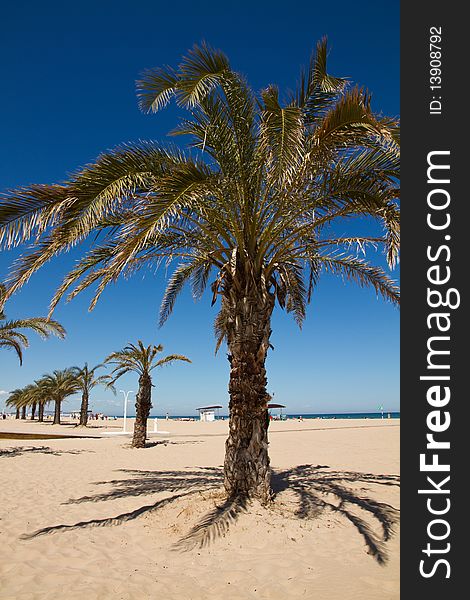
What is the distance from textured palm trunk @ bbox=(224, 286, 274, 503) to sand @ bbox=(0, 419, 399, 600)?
1.30ft

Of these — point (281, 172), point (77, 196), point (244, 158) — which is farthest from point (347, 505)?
point (77, 196)

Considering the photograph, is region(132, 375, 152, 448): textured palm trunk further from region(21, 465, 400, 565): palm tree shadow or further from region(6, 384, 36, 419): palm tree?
region(6, 384, 36, 419): palm tree

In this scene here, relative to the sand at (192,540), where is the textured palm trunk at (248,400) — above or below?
above

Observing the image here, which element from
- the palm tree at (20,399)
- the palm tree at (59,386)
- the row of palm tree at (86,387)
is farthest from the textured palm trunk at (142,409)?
the palm tree at (20,399)

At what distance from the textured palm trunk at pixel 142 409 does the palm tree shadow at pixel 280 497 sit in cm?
756

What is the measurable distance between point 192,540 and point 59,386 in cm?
4109

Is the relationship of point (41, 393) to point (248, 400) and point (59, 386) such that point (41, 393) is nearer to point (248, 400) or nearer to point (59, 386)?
point (59, 386)

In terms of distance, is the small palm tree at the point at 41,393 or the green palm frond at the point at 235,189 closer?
the green palm frond at the point at 235,189

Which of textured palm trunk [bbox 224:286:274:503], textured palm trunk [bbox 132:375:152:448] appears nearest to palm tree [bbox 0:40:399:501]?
textured palm trunk [bbox 224:286:274:503]

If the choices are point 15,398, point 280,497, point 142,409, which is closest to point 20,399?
point 15,398

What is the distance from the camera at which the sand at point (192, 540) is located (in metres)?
4.27

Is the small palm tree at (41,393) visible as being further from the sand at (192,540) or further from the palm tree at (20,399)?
the sand at (192,540)

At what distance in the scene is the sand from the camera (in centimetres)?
427

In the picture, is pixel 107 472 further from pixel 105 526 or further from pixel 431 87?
pixel 431 87
